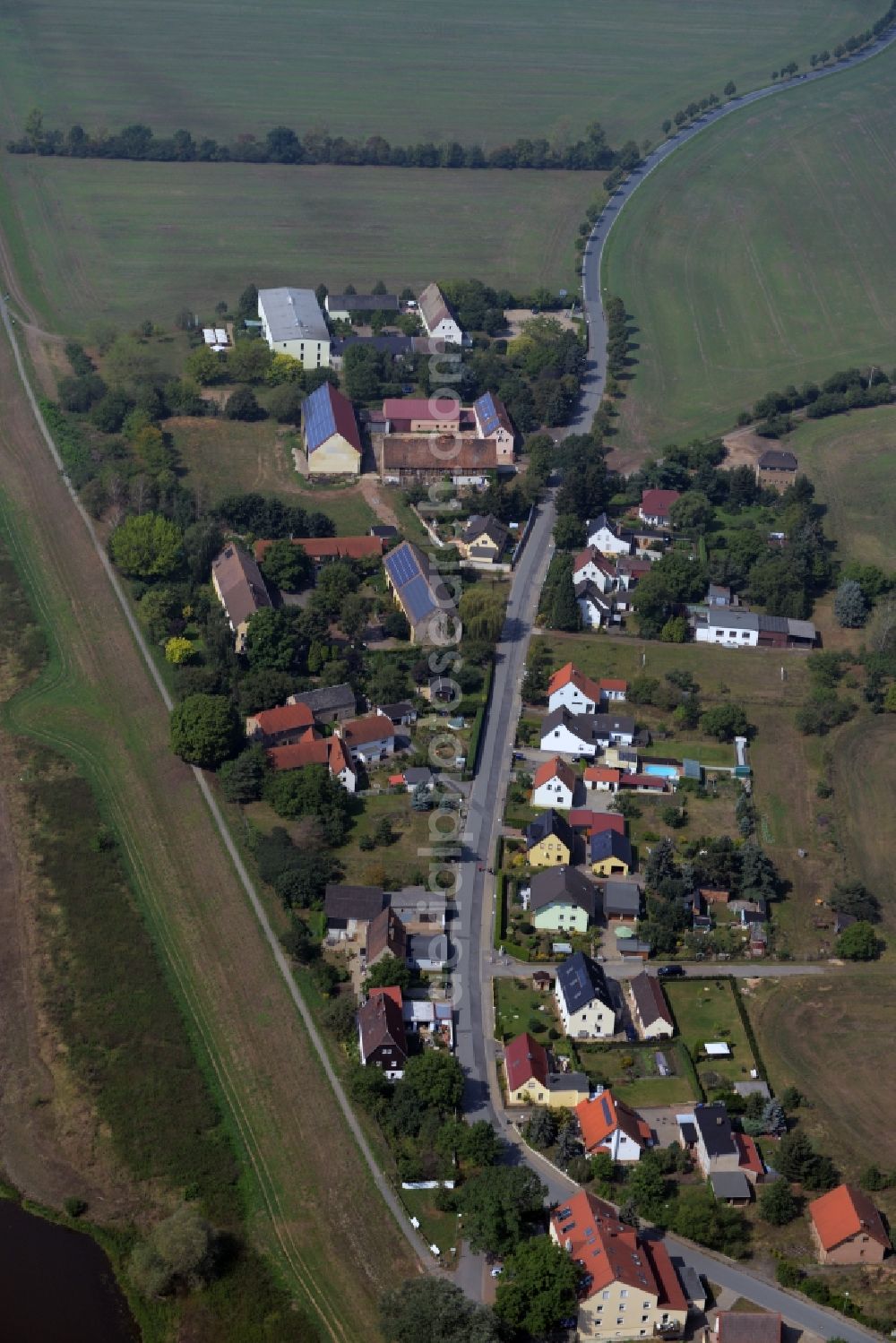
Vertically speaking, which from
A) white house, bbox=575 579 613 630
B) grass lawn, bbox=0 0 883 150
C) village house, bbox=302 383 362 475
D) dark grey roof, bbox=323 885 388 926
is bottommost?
dark grey roof, bbox=323 885 388 926

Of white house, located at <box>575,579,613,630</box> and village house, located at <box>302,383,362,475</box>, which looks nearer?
white house, located at <box>575,579,613,630</box>

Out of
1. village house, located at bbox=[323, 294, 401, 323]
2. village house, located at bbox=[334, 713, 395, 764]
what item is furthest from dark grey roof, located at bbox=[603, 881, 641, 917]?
village house, located at bbox=[323, 294, 401, 323]

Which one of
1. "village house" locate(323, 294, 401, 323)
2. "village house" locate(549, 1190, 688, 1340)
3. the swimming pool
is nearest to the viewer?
"village house" locate(549, 1190, 688, 1340)

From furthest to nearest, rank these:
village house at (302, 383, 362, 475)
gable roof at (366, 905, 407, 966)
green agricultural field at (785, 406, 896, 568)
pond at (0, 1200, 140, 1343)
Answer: village house at (302, 383, 362, 475) → green agricultural field at (785, 406, 896, 568) → gable roof at (366, 905, 407, 966) → pond at (0, 1200, 140, 1343)

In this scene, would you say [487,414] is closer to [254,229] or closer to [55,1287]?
[254,229]

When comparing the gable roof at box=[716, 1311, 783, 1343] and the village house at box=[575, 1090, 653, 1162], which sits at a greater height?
the village house at box=[575, 1090, 653, 1162]

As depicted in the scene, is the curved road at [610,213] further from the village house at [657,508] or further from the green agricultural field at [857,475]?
the green agricultural field at [857,475]

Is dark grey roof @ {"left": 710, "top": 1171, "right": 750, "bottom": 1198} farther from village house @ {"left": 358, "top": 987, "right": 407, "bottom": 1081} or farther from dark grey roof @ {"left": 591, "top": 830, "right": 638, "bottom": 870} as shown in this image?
dark grey roof @ {"left": 591, "top": 830, "right": 638, "bottom": 870}
